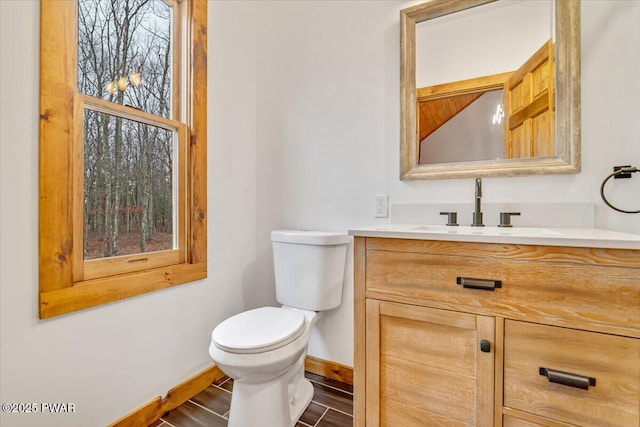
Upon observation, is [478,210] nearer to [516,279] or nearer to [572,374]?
[516,279]

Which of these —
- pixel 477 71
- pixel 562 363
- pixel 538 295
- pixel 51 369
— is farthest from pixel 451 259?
pixel 51 369

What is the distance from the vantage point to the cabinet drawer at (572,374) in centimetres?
76

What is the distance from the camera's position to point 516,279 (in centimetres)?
87

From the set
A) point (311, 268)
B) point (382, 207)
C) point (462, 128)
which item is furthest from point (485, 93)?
point (311, 268)

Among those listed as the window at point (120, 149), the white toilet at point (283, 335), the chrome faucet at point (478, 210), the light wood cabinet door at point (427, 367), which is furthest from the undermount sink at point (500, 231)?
the window at point (120, 149)

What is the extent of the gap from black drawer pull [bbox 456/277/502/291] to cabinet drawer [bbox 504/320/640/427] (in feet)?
0.36

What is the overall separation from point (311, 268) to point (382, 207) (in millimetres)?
491

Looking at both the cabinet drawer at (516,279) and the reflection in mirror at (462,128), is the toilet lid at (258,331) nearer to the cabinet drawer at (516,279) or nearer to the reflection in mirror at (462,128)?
the cabinet drawer at (516,279)

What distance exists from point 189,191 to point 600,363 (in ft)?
5.63

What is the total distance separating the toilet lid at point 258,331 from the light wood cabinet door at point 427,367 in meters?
0.34

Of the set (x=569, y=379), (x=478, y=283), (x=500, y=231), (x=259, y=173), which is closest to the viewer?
(x=569, y=379)

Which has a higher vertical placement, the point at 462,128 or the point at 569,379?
the point at 462,128

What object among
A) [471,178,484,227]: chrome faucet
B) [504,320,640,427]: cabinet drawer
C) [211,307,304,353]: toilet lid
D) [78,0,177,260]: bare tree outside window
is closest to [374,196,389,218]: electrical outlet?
[471,178,484,227]: chrome faucet

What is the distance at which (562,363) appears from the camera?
82cm
